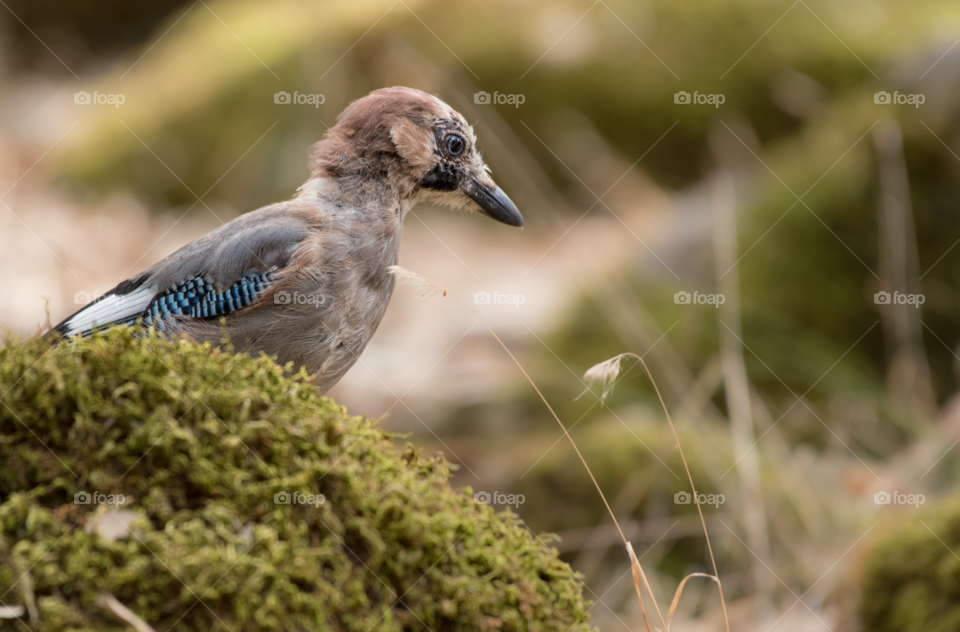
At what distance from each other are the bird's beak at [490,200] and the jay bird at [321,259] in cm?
10

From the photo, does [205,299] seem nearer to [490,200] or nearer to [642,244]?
[490,200]

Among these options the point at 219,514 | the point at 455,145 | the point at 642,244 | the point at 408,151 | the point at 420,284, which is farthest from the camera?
the point at 642,244

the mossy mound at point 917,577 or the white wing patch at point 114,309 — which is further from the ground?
the white wing patch at point 114,309

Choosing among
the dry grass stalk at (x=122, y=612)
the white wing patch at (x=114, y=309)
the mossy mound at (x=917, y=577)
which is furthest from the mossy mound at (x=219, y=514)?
the mossy mound at (x=917, y=577)

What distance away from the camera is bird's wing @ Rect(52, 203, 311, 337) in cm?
388

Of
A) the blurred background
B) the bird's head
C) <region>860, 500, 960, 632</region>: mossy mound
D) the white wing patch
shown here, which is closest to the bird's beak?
the bird's head

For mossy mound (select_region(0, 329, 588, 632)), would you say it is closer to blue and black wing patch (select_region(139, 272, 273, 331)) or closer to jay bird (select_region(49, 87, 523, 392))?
jay bird (select_region(49, 87, 523, 392))

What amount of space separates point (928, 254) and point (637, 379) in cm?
289

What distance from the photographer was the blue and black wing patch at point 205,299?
152 inches

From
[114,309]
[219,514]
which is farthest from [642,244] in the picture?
[219,514]

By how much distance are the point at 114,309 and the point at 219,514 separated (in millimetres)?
2404

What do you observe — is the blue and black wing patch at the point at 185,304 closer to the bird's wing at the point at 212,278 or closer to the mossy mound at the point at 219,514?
the bird's wing at the point at 212,278

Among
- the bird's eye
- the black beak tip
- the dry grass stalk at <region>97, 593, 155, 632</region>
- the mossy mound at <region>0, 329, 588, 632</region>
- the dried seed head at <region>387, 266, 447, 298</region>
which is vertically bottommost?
the dry grass stalk at <region>97, 593, 155, 632</region>

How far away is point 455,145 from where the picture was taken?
4.53 meters
